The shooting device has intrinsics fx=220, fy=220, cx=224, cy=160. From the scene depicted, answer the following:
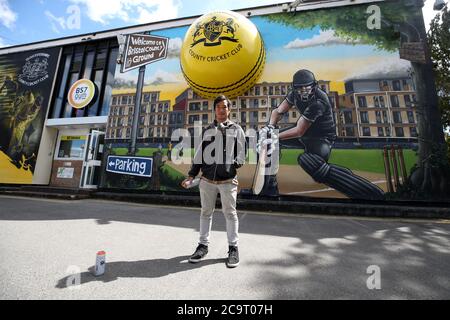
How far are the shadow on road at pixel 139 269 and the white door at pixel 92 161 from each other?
24.8 feet

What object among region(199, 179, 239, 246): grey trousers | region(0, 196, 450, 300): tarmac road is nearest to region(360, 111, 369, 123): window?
region(0, 196, 450, 300): tarmac road

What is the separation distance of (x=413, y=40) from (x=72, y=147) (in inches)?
512

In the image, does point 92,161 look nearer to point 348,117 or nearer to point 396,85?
point 348,117

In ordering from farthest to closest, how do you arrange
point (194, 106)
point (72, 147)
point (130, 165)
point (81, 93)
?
point (72, 147) → point (81, 93) → point (130, 165) → point (194, 106)

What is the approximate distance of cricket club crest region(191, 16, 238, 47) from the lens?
5.52 metres

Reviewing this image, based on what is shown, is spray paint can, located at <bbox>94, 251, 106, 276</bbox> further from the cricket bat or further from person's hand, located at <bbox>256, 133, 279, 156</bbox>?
person's hand, located at <bbox>256, 133, 279, 156</bbox>

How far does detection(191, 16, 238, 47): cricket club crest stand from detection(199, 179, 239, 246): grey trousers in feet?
14.1

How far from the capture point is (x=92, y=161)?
29.0 feet

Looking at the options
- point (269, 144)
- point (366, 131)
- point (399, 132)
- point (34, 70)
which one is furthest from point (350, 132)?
point (34, 70)

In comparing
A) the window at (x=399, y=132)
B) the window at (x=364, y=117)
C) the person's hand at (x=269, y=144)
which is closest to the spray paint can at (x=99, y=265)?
the person's hand at (x=269, y=144)

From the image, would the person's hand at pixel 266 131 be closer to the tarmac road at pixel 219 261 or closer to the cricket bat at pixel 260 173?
the cricket bat at pixel 260 173

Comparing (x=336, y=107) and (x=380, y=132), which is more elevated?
(x=336, y=107)

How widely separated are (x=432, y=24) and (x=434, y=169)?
7.70 metres
